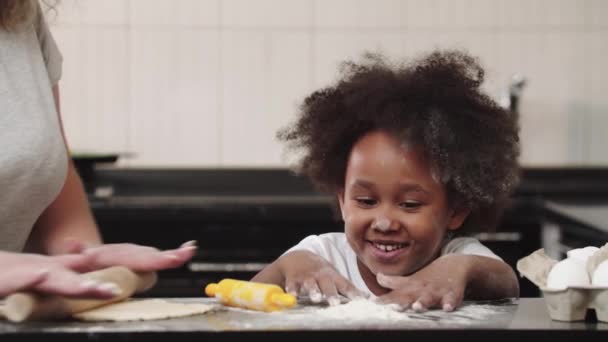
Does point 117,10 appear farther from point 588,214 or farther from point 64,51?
point 588,214

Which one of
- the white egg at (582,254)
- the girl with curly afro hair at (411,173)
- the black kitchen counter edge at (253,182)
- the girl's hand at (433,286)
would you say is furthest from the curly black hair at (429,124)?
the black kitchen counter edge at (253,182)

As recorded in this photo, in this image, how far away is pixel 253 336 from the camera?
1018mm

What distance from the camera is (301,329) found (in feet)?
3.36

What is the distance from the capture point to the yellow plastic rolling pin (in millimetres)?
1188

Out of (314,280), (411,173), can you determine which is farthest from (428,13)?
(314,280)

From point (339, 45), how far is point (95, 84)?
913 millimetres

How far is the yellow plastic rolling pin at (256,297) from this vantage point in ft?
3.90

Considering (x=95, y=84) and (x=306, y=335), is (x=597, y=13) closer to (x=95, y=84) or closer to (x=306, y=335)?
(x=95, y=84)

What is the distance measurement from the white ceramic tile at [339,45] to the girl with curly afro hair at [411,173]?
77.0 inches

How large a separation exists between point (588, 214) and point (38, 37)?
1682 millimetres

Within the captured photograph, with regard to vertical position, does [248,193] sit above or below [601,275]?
below

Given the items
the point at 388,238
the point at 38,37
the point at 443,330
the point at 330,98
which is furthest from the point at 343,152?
the point at 443,330

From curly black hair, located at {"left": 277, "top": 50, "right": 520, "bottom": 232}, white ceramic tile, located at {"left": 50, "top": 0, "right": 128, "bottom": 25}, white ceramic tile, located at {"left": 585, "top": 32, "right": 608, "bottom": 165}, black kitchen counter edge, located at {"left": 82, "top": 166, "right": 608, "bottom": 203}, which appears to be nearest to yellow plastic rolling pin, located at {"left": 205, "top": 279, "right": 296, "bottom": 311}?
curly black hair, located at {"left": 277, "top": 50, "right": 520, "bottom": 232}

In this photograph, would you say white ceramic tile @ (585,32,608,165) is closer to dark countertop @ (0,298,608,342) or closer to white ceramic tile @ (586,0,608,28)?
white ceramic tile @ (586,0,608,28)
